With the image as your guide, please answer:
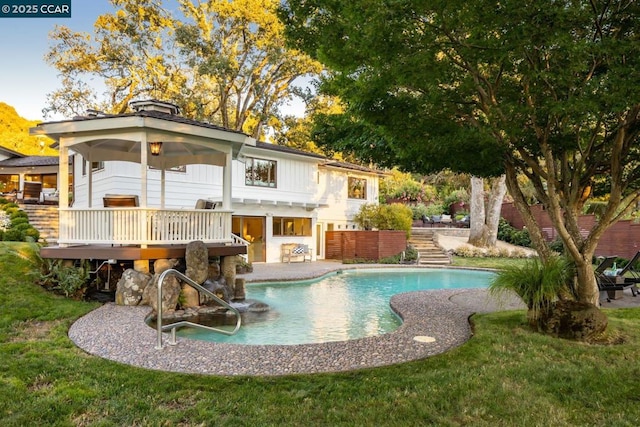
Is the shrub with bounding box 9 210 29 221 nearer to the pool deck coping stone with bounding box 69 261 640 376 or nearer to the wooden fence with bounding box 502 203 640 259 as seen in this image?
the pool deck coping stone with bounding box 69 261 640 376

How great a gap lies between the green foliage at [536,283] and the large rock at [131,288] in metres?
6.96

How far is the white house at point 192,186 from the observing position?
10.0 meters

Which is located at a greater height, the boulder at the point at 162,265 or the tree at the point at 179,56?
the tree at the point at 179,56

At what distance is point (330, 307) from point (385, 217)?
509 inches

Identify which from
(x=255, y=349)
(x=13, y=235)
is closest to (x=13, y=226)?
(x=13, y=235)

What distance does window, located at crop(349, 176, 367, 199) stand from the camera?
83.8 feet

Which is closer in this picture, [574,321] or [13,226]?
[574,321]

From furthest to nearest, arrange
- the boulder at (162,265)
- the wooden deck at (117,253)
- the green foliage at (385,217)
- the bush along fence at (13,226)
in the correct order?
the green foliage at (385,217), the bush along fence at (13,226), the boulder at (162,265), the wooden deck at (117,253)

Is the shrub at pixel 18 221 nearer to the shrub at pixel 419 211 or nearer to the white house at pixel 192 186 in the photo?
the white house at pixel 192 186

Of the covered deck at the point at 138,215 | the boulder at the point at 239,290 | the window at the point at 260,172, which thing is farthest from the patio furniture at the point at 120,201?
the boulder at the point at 239,290

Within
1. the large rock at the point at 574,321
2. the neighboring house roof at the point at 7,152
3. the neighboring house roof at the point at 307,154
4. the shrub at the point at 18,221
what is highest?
the neighboring house roof at the point at 7,152

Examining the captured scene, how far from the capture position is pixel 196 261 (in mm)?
9781

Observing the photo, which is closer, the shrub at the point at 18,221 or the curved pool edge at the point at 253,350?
the curved pool edge at the point at 253,350

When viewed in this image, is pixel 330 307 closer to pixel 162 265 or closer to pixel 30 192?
pixel 162 265
